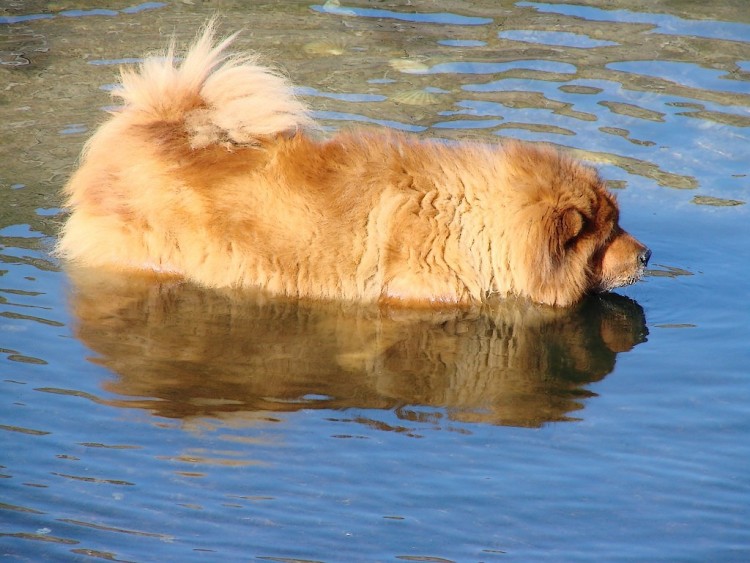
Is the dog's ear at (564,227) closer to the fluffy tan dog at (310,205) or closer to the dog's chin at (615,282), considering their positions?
the fluffy tan dog at (310,205)

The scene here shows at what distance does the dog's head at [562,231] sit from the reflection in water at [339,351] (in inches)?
6.3

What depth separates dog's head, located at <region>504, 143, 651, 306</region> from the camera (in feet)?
18.2

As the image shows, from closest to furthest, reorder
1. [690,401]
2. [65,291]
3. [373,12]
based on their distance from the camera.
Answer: [690,401]
[65,291]
[373,12]

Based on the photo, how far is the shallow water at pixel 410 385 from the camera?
3732 millimetres

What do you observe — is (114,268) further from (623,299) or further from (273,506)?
(623,299)

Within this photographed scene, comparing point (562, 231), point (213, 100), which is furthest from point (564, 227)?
point (213, 100)

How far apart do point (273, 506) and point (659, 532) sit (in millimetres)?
1346

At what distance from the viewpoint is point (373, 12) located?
9523 millimetres

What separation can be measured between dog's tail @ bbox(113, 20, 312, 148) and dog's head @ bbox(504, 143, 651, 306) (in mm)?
1252

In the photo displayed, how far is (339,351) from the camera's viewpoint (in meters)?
5.09

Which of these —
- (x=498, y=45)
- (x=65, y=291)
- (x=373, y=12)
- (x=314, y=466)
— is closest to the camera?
(x=314, y=466)

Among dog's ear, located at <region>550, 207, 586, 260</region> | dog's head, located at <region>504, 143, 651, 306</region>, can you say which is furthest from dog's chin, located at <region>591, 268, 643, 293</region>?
dog's ear, located at <region>550, 207, 586, 260</region>

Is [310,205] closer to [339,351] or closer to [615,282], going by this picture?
[339,351]

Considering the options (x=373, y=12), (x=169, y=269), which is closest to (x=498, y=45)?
(x=373, y=12)
